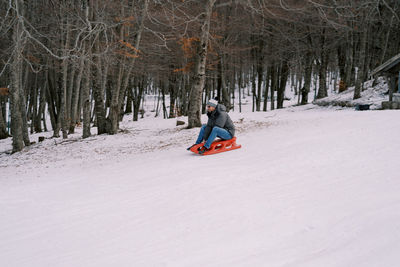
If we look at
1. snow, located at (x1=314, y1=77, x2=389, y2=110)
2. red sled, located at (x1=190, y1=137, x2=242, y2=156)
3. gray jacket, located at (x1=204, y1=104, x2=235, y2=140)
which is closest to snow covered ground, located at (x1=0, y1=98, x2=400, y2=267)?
red sled, located at (x1=190, y1=137, x2=242, y2=156)

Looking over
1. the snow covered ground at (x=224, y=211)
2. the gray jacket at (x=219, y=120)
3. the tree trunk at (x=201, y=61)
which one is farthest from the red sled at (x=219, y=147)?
the tree trunk at (x=201, y=61)

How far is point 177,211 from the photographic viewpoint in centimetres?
345

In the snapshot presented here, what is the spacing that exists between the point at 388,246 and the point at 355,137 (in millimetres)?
5067

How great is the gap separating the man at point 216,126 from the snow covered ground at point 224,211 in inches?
20.1

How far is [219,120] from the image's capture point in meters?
6.85

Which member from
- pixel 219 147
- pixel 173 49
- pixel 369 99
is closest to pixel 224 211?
pixel 219 147

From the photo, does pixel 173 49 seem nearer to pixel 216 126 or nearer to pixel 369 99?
pixel 369 99

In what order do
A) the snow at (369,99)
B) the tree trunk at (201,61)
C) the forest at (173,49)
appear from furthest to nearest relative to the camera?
the snow at (369,99) → the forest at (173,49) → the tree trunk at (201,61)

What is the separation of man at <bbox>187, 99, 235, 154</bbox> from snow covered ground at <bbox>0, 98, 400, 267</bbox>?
1.68 ft

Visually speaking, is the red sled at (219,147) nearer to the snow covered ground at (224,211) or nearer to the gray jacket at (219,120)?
the gray jacket at (219,120)

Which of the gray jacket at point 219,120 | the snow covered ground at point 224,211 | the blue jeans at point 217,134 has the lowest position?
the snow covered ground at point 224,211

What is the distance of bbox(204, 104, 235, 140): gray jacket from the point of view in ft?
22.5

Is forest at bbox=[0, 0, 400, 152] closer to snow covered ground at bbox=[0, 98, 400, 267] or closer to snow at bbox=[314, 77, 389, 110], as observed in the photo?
snow at bbox=[314, 77, 389, 110]

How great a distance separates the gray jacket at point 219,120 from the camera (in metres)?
6.86
